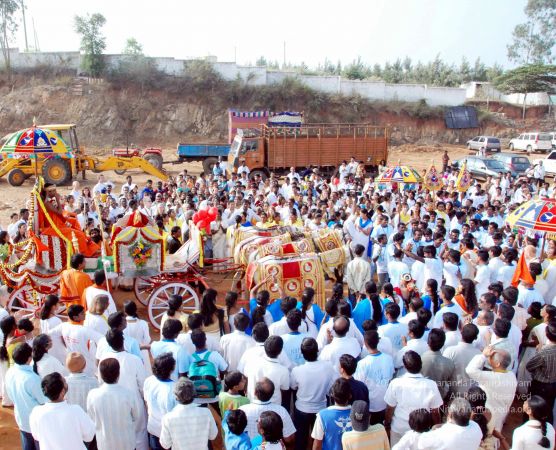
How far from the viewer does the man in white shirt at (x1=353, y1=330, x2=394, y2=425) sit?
5.20 meters

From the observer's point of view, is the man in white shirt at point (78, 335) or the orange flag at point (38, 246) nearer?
the man in white shirt at point (78, 335)

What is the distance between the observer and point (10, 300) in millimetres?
8172

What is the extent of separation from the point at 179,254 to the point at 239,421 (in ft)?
18.2

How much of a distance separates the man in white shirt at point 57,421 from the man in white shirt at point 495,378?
11.3ft

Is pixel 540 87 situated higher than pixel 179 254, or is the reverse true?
pixel 540 87

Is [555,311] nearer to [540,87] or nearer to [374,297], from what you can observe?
[374,297]

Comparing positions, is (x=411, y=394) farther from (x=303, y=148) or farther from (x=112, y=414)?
(x=303, y=148)

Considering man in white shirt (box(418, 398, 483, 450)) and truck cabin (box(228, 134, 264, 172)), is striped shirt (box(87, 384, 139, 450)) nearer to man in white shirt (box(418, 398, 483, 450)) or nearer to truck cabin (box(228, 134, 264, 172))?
man in white shirt (box(418, 398, 483, 450))

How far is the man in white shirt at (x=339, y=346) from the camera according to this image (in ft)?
18.1

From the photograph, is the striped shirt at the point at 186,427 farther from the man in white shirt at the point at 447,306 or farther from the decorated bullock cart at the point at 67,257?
the decorated bullock cart at the point at 67,257

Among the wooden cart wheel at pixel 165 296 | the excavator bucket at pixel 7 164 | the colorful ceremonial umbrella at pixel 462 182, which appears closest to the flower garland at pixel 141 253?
the wooden cart wheel at pixel 165 296

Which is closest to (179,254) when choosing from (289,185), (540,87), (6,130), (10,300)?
(10,300)

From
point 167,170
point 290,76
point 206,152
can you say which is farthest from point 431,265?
point 290,76

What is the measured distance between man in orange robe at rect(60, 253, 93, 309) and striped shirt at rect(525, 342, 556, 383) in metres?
5.29
